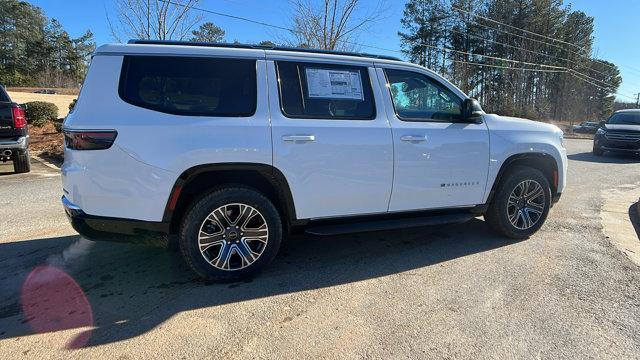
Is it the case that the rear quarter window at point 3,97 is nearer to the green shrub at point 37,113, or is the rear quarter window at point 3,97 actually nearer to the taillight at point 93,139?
the taillight at point 93,139

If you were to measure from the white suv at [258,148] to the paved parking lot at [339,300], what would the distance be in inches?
16.3

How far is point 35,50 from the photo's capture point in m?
59.7

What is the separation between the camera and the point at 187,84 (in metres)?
3.48

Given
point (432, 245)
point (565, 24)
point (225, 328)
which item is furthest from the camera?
point (565, 24)

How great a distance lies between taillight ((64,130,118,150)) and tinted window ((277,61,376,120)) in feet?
4.47

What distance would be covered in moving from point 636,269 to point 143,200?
15.1 feet

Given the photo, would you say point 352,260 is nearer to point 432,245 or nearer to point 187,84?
point 432,245

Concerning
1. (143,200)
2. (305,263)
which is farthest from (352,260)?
(143,200)

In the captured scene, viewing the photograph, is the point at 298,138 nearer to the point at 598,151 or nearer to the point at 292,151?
the point at 292,151

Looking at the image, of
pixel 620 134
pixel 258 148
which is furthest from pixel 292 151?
pixel 620 134

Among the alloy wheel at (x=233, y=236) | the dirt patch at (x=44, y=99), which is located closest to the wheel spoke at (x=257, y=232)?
the alloy wheel at (x=233, y=236)

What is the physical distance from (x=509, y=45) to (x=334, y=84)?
173ft

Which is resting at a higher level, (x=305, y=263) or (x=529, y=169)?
(x=529, y=169)

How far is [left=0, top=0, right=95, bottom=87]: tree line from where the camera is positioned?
5172cm
